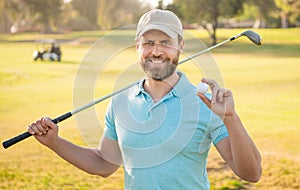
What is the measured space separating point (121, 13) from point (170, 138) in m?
86.3

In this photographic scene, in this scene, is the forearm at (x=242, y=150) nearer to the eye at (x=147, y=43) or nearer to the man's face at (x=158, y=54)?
the man's face at (x=158, y=54)

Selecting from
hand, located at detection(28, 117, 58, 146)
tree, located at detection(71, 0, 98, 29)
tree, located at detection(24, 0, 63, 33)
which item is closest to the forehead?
hand, located at detection(28, 117, 58, 146)

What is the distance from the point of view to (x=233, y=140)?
2.23 metres

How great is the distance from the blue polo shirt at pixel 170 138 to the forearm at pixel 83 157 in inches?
11.7

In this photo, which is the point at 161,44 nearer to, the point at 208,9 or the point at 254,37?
the point at 254,37

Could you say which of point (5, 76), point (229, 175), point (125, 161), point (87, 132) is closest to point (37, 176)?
point (229, 175)

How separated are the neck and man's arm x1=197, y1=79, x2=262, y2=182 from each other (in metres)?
0.33

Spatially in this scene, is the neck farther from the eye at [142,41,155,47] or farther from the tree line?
the tree line

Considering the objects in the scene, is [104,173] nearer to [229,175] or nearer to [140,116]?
[140,116]

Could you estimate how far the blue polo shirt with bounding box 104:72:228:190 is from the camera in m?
Answer: 2.38

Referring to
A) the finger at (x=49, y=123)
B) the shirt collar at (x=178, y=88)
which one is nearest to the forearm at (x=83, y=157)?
the finger at (x=49, y=123)

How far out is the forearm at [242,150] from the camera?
218 cm

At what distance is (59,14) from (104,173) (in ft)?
235

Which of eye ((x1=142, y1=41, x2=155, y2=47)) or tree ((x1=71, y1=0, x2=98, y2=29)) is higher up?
tree ((x1=71, y1=0, x2=98, y2=29))
